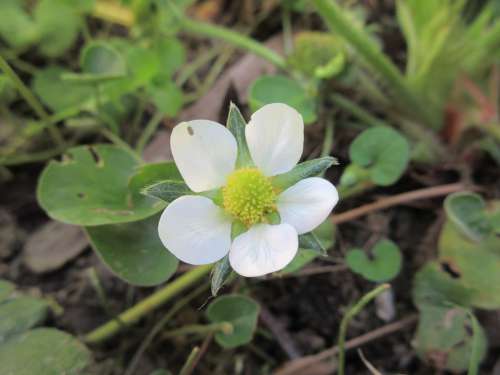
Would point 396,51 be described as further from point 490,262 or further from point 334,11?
point 490,262

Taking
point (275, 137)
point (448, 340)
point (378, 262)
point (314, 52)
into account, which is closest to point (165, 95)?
point (314, 52)

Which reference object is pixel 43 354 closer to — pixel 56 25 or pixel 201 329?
pixel 201 329

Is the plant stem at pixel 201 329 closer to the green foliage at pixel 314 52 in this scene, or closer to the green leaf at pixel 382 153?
the green leaf at pixel 382 153

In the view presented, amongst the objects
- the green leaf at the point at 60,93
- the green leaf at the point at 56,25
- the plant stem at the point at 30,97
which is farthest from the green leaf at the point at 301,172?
the green leaf at the point at 56,25

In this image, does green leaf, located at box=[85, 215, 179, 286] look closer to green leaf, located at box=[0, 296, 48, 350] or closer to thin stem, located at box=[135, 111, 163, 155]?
green leaf, located at box=[0, 296, 48, 350]

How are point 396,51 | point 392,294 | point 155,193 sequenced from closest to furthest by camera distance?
point 155,193 < point 392,294 < point 396,51

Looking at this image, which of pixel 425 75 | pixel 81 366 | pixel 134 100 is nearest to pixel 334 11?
pixel 425 75
